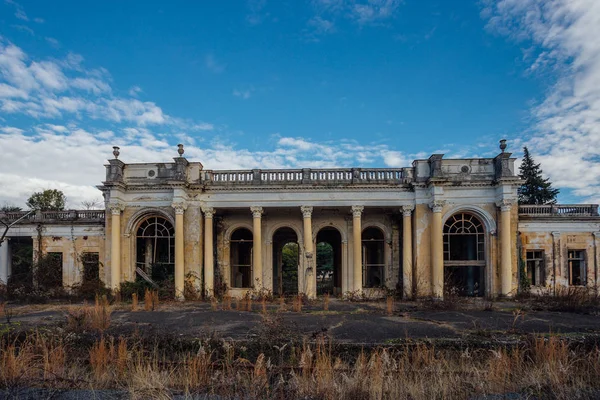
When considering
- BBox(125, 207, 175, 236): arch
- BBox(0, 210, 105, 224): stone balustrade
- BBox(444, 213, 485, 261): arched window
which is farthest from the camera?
BBox(0, 210, 105, 224): stone balustrade

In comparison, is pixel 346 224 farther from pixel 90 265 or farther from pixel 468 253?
pixel 90 265

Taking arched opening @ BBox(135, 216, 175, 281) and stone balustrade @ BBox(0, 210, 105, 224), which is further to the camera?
stone balustrade @ BBox(0, 210, 105, 224)

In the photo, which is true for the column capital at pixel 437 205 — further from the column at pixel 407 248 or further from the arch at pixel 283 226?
the arch at pixel 283 226

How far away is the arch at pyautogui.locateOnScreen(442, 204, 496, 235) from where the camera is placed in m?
15.8

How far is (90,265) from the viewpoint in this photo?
58.7 feet

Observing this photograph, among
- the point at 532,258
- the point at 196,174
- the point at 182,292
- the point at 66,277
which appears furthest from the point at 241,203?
the point at 532,258

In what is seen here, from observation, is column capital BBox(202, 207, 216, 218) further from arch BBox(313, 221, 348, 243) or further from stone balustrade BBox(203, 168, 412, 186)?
arch BBox(313, 221, 348, 243)

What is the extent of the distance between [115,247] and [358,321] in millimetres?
11856

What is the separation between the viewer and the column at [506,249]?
15250 millimetres

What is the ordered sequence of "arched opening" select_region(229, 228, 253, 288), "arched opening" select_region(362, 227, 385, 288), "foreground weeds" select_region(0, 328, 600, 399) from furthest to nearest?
1. "arched opening" select_region(362, 227, 385, 288)
2. "arched opening" select_region(229, 228, 253, 288)
3. "foreground weeds" select_region(0, 328, 600, 399)

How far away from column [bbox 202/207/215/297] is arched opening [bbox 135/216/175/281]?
1.79 metres

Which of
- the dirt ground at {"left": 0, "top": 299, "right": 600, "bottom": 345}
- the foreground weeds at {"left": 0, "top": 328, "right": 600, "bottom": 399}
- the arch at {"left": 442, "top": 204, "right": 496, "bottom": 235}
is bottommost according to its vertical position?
the dirt ground at {"left": 0, "top": 299, "right": 600, "bottom": 345}

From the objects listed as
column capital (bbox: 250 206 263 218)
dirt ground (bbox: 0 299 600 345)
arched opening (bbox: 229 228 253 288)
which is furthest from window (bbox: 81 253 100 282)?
column capital (bbox: 250 206 263 218)

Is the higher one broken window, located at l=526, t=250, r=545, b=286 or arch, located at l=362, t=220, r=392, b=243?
arch, located at l=362, t=220, r=392, b=243
